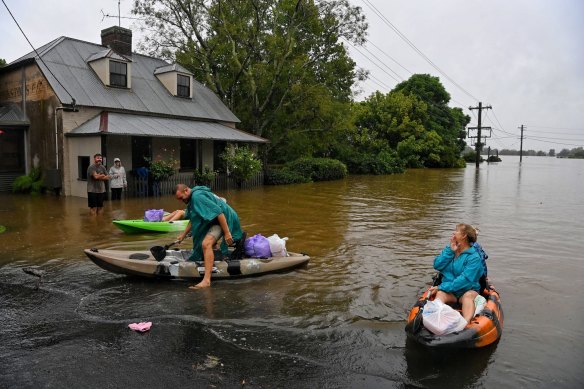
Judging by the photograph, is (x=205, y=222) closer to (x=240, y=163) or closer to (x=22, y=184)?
(x=22, y=184)

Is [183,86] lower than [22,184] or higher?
higher

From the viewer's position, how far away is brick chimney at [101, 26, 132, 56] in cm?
2272

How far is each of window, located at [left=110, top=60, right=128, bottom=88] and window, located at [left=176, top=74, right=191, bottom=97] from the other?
3.23 m

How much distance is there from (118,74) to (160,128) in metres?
3.62

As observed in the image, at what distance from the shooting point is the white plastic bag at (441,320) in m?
4.99

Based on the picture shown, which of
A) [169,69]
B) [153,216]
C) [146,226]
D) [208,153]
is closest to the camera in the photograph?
[146,226]

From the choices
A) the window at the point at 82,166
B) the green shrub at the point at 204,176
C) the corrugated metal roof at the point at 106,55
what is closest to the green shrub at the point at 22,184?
the window at the point at 82,166

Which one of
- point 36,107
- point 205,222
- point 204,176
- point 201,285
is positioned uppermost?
point 36,107

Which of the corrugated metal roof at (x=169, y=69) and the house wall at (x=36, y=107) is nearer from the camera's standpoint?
the house wall at (x=36, y=107)

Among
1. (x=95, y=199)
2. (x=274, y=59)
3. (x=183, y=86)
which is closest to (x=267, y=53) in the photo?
(x=274, y=59)

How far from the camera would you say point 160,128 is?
1977 centimetres

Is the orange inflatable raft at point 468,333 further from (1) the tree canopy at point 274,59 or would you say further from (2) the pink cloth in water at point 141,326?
(1) the tree canopy at point 274,59

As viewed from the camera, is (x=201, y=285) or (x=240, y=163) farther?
(x=240, y=163)

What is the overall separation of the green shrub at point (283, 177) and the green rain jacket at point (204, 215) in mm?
19159
